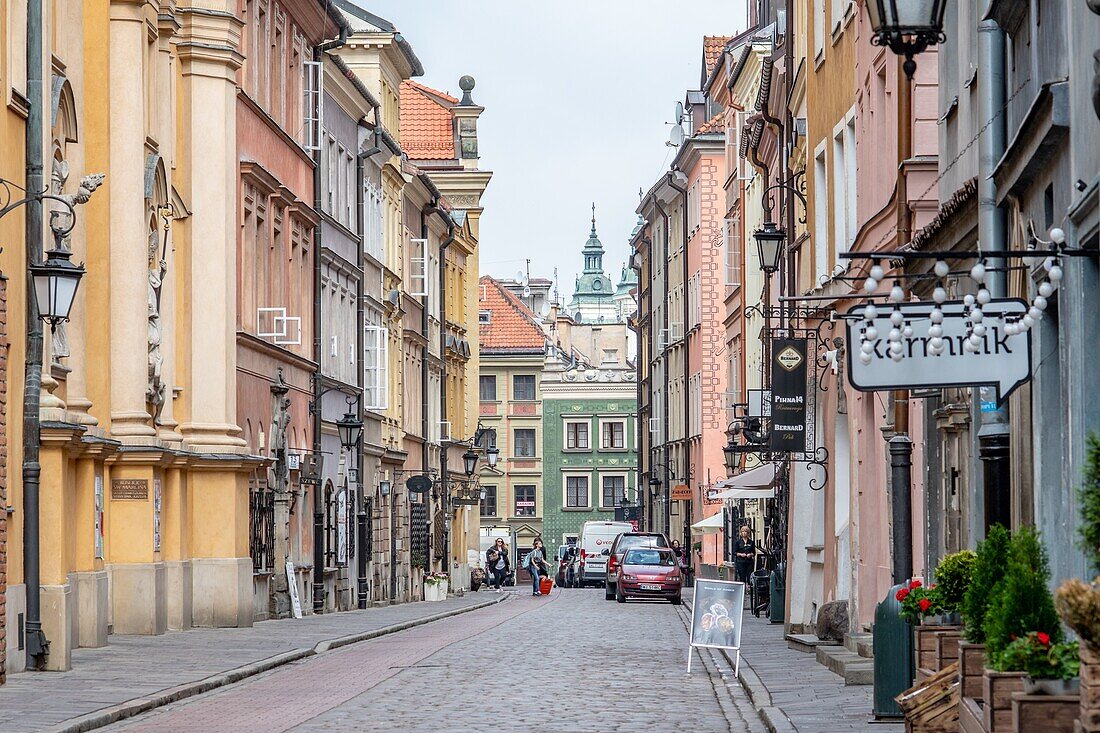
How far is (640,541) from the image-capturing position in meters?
58.2

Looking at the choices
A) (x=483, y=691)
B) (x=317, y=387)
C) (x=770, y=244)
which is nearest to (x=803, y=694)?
(x=483, y=691)

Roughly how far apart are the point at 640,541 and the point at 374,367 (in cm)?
1029

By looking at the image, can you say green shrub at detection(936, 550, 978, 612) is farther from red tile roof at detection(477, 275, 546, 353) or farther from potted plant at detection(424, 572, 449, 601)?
red tile roof at detection(477, 275, 546, 353)

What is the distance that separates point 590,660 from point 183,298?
10.7 meters

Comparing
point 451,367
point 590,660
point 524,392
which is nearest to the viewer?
point 590,660

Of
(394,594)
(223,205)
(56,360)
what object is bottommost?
(394,594)

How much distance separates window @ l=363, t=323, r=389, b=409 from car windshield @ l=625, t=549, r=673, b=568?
779 centimetres

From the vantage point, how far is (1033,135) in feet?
44.8

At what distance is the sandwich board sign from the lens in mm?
22938

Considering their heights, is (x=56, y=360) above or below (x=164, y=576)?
above

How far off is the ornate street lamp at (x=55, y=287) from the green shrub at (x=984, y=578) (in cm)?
1094

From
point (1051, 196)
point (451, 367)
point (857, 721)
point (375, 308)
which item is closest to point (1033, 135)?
point (1051, 196)

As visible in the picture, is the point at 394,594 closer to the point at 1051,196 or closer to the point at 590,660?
the point at 590,660

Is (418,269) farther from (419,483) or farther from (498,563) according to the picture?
(498,563)
